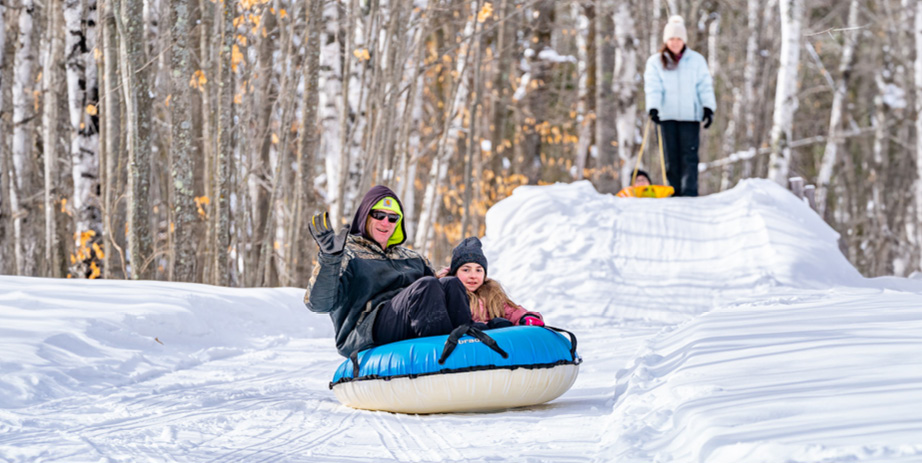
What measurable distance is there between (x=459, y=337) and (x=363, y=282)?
0.70 metres

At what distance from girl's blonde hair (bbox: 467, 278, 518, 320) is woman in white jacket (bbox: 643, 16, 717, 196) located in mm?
5376

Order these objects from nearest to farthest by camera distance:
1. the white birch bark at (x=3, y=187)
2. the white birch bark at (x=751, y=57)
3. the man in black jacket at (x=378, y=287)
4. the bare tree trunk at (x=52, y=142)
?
the man in black jacket at (x=378, y=287), the white birch bark at (x=3, y=187), the bare tree trunk at (x=52, y=142), the white birch bark at (x=751, y=57)

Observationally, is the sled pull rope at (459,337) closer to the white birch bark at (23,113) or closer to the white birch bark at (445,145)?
the white birch bark at (445,145)

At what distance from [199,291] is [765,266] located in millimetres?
5105

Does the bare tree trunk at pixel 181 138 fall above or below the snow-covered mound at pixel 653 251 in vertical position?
above

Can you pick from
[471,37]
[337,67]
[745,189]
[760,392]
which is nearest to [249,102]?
[337,67]

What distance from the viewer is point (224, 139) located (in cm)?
992

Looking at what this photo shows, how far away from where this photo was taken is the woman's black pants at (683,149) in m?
10.3

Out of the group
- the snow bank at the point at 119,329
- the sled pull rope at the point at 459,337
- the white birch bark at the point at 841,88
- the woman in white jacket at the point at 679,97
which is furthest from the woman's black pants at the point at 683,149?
the white birch bark at the point at 841,88

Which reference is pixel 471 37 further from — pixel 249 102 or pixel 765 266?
pixel 765 266

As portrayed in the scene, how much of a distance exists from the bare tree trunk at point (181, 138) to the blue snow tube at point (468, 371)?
554cm

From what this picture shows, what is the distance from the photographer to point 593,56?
56.4 feet

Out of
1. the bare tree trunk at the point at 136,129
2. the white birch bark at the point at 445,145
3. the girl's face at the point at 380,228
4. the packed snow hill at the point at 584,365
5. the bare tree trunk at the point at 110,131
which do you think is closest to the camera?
the packed snow hill at the point at 584,365

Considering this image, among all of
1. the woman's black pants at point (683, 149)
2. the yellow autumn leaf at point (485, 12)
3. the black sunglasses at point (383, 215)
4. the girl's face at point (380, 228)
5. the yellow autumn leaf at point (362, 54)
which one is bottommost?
the girl's face at point (380, 228)
